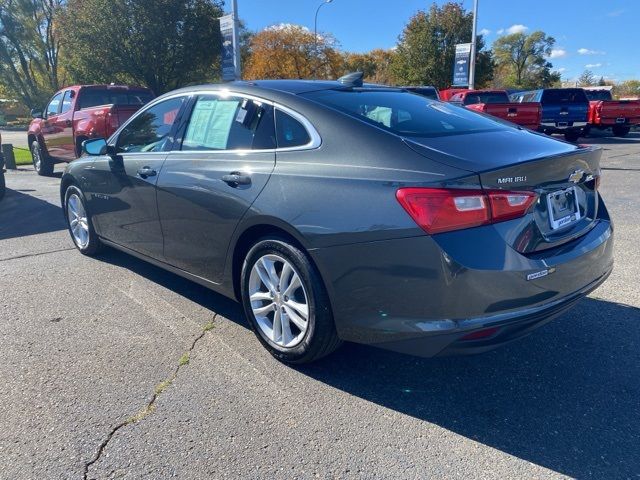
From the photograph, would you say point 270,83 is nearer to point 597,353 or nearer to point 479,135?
point 479,135

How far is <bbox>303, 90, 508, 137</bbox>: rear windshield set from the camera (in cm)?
304

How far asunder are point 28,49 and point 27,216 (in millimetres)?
44898

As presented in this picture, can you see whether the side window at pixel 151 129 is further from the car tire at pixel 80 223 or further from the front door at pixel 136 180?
the car tire at pixel 80 223

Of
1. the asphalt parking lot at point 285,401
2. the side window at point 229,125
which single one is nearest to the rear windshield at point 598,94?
the asphalt parking lot at point 285,401

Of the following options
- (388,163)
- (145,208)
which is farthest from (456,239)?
(145,208)

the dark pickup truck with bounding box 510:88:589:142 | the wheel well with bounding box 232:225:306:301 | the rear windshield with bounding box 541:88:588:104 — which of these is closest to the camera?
the wheel well with bounding box 232:225:306:301

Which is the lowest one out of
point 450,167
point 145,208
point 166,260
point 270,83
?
point 166,260

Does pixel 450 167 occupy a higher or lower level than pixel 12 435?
higher

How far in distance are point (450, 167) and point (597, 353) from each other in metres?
1.71

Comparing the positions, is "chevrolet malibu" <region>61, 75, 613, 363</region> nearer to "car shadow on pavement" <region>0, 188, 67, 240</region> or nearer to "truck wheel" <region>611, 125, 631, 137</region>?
"car shadow on pavement" <region>0, 188, 67, 240</region>

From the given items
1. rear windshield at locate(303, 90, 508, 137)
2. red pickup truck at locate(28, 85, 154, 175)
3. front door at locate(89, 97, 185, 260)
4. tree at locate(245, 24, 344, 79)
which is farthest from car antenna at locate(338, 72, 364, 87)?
tree at locate(245, 24, 344, 79)

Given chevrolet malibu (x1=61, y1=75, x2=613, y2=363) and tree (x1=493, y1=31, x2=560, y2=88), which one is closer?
chevrolet malibu (x1=61, y1=75, x2=613, y2=363)

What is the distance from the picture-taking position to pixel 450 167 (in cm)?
248

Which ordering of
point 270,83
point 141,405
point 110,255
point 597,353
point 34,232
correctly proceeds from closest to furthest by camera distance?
point 141,405, point 597,353, point 270,83, point 110,255, point 34,232
